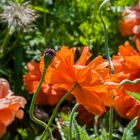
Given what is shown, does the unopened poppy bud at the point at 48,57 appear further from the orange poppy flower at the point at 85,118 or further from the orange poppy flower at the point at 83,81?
the orange poppy flower at the point at 85,118

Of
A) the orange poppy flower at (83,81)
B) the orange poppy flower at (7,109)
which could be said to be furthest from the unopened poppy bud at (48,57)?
the orange poppy flower at (7,109)

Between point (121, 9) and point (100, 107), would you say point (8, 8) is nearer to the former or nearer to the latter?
point (121, 9)

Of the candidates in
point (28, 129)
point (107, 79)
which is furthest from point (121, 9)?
point (107, 79)

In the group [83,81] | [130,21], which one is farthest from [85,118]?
[83,81]

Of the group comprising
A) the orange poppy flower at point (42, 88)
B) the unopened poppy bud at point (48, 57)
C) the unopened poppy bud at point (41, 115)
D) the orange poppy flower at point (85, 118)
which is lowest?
the orange poppy flower at point (85, 118)

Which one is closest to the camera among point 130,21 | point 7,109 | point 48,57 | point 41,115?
point 48,57

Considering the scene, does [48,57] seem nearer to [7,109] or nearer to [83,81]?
[83,81]
